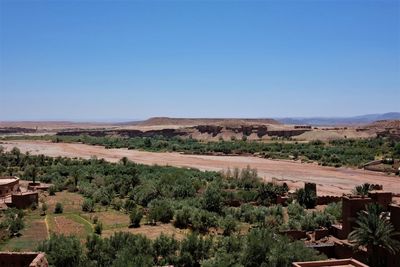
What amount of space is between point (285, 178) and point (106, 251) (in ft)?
123

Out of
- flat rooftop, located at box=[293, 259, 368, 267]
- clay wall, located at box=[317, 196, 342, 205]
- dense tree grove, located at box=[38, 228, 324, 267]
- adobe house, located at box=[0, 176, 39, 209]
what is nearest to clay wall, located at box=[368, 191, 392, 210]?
dense tree grove, located at box=[38, 228, 324, 267]

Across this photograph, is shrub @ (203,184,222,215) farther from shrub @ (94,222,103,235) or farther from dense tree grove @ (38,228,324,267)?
dense tree grove @ (38,228,324,267)

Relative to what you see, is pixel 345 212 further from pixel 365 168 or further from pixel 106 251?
pixel 365 168

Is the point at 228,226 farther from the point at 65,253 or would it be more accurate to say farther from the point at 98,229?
the point at 65,253

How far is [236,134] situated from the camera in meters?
130

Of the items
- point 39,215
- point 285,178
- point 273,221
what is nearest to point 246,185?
point 285,178

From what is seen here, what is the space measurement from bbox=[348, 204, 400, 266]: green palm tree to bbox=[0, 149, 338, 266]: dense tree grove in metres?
2.06

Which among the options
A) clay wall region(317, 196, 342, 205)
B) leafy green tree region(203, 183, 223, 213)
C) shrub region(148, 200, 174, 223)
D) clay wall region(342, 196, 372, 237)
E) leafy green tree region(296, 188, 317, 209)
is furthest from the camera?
clay wall region(317, 196, 342, 205)

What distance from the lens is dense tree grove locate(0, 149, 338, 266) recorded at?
21766 mm

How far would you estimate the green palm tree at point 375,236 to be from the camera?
66.3ft

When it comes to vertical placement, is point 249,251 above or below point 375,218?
below

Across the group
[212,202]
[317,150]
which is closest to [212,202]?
[212,202]

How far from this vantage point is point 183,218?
33.6m

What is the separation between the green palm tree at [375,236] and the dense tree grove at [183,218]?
2061 mm
